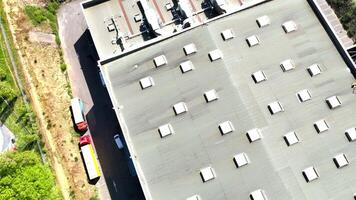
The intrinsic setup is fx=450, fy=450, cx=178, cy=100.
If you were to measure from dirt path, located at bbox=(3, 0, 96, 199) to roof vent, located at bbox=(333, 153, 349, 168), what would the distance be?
35974 millimetres

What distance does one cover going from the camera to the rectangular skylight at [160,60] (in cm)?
6562

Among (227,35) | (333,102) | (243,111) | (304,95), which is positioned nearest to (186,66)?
(227,35)

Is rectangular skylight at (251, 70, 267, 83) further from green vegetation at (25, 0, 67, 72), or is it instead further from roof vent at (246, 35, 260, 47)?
green vegetation at (25, 0, 67, 72)

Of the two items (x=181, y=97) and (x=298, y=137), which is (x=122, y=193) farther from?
(x=298, y=137)

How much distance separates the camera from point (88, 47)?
79000mm

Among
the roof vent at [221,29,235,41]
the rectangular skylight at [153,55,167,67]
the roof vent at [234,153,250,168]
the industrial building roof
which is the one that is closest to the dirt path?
the industrial building roof

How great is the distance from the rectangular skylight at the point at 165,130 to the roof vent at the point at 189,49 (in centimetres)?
1137

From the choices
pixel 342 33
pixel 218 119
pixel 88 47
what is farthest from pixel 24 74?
pixel 342 33

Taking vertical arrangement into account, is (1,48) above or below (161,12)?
above

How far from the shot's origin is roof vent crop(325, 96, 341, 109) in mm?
62844

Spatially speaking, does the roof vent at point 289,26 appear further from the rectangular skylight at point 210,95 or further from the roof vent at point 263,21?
the rectangular skylight at point 210,95

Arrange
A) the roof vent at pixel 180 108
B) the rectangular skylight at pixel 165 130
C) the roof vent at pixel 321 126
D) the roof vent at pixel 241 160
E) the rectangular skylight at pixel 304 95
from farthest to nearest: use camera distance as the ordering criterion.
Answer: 1. the rectangular skylight at pixel 304 95
2. the roof vent at pixel 180 108
3. the rectangular skylight at pixel 165 130
4. the roof vent at pixel 321 126
5. the roof vent at pixel 241 160

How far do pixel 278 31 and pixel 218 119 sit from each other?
16.9 m

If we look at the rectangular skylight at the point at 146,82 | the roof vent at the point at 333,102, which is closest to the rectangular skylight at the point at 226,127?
the rectangular skylight at the point at 146,82
